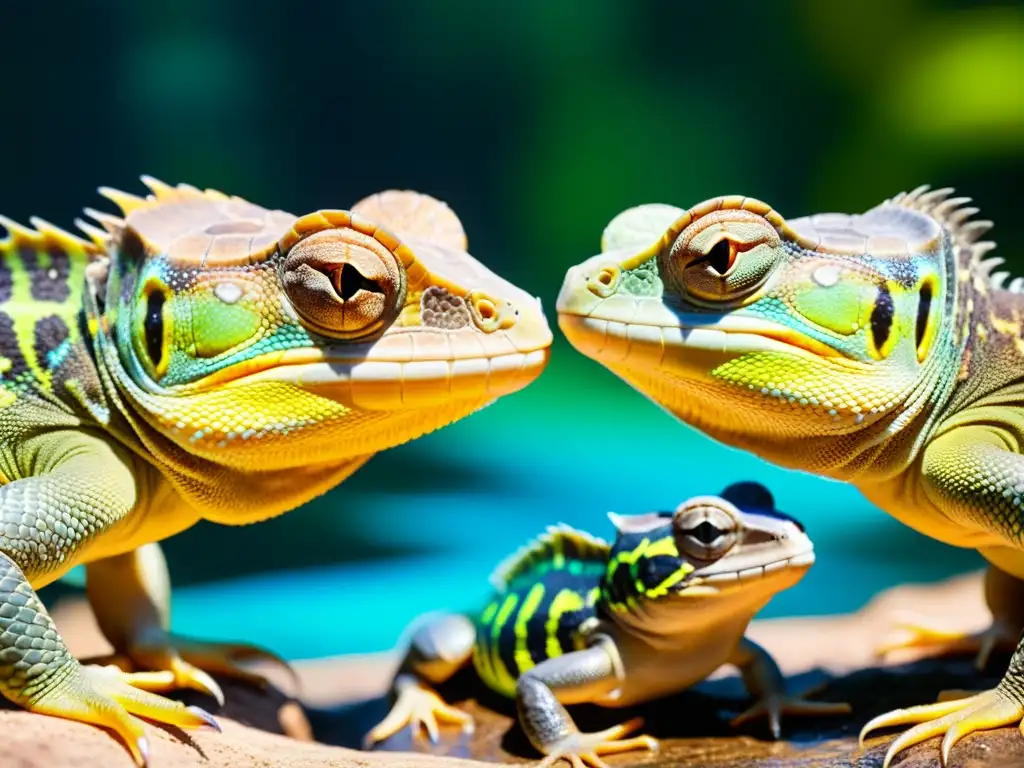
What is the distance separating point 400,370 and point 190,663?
104cm

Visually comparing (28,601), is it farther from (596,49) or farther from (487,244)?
(596,49)

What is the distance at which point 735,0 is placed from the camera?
3.56 meters

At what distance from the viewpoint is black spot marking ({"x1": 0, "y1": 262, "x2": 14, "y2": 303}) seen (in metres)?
2.01

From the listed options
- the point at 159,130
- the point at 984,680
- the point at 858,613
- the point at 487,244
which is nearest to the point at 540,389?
the point at 487,244

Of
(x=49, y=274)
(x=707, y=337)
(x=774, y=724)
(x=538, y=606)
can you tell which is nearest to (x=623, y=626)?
(x=538, y=606)

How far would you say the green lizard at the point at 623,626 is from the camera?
2.09 m

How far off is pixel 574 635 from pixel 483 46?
6.72 ft

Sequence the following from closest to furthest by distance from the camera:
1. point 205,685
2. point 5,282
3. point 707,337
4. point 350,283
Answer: point 350,283
point 707,337
point 5,282
point 205,685

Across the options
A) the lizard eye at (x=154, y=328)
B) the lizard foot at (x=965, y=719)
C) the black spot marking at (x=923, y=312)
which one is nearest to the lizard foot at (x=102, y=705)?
the lizard eye at (x=154, y=328)

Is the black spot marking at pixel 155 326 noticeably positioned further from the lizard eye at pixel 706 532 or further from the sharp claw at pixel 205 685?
the lizard eye at pixel 706 532

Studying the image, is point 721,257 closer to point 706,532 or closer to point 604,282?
point 604,282

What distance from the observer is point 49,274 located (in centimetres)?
206

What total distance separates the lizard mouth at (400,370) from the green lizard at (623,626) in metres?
0.57

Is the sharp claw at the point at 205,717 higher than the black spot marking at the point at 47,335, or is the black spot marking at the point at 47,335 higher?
the black spot marking at the point at 47,335
